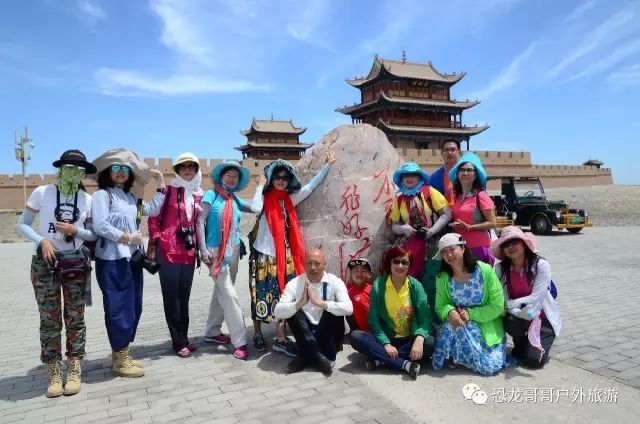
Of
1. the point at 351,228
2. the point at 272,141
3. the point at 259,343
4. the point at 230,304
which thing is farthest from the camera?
the point at 272,141

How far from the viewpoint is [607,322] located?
4.18 meters

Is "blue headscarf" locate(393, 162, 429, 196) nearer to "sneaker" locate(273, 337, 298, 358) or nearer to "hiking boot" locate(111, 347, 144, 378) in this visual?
"sneaker" locate(273, 337, 298, 358)

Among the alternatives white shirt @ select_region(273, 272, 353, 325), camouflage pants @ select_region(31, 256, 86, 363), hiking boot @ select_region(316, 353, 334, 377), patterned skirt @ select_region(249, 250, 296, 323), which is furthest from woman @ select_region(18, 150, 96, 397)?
hiking boot @ select_region(316, 353, 334, 377)

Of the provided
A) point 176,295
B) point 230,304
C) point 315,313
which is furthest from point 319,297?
point 176,295

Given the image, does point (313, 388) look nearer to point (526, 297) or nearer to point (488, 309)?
point (488, 309)

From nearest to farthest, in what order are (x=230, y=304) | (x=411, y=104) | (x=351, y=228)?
(x=230, y=304)
(x=351, y=228)
(x=411, y=104)

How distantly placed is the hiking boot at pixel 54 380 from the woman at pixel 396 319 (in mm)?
1911

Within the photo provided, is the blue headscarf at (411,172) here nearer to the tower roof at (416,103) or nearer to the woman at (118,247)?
the woman at (118,247)

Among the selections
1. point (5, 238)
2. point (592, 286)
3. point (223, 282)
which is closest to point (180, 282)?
point (223, 282)

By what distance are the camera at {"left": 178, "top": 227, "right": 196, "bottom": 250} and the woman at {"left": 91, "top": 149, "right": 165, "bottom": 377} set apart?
33 cm

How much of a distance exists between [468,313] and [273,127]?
33983mm

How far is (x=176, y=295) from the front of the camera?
350 cm

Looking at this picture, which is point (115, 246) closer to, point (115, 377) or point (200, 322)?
point (115, 377)

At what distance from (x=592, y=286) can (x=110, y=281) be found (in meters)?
5.68
